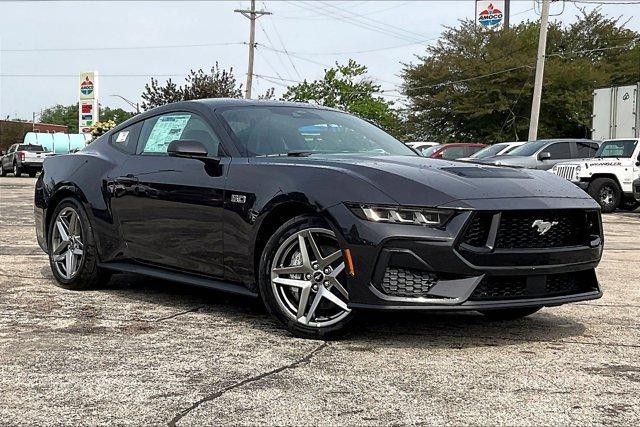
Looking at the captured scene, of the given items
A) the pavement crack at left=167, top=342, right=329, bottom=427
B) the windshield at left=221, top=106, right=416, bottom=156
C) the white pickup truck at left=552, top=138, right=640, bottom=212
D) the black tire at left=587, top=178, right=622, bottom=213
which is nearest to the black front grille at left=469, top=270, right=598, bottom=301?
the pavement crack at left=167, top=342, right=329, bottom=427

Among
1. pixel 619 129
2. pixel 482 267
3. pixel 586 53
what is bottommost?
pixel 482 267

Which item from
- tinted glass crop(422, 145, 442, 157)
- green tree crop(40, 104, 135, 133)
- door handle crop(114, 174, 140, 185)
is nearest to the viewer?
door handle crop(114, 174, 140, 185)

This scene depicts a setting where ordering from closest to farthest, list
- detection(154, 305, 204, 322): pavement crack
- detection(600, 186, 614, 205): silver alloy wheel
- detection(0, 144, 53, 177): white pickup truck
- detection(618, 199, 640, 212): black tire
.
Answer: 1. detection(154, 305, 204, 322): pavement crack
2. detection(600, 186, 614, 205): silver alloy wheel
3. detection(618, 199, 640, 212): black tire
4. detection(0, 144, 53, 177): white pickup truck

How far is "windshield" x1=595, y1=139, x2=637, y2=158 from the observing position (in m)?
18.0

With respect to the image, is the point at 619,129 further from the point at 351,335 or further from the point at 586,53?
the point at 586,53

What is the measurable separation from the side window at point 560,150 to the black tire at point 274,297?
51.5ft

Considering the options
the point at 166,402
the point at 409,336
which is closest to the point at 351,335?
the point at 409,336

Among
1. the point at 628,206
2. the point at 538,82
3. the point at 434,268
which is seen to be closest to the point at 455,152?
the point at 538,82

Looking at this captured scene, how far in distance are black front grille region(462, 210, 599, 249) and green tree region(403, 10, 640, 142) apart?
38.1 meters

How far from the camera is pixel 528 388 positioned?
376cm

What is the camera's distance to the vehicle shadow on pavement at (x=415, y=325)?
15.5 feet

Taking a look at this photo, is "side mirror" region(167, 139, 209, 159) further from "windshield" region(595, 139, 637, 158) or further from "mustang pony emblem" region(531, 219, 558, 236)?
"windshield" region(595, 139, 637, 158)

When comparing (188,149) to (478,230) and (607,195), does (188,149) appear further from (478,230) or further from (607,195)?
(607,195)

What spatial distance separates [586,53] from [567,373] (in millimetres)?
46557
